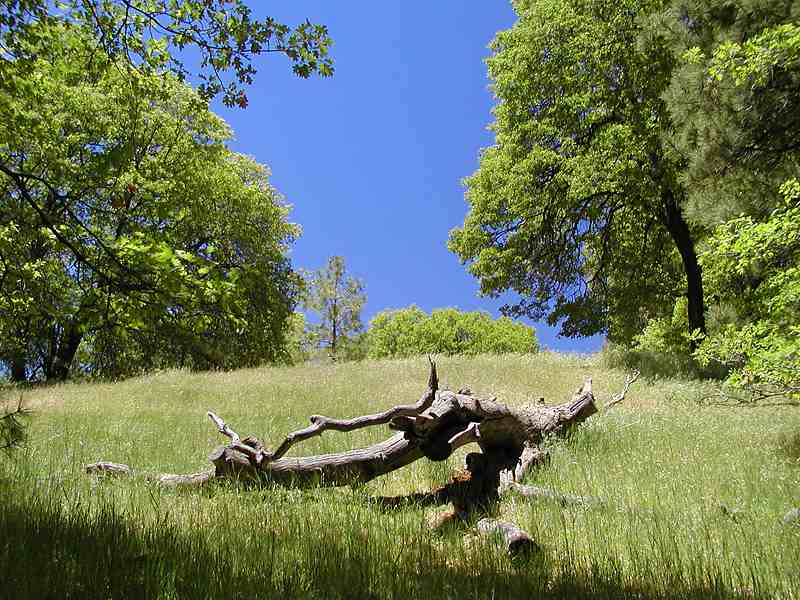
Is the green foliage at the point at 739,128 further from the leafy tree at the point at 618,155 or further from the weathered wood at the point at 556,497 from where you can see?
the weathered wood at the point at 556,497

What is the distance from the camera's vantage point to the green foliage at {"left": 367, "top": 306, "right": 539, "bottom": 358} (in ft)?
168

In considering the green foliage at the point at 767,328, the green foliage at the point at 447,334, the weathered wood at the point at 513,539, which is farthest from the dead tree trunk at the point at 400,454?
the green foliage at the point at 447,334

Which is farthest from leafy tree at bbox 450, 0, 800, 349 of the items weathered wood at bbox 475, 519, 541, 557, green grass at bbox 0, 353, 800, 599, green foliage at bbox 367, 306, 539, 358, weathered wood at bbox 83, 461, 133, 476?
green foliage at bbox 367, 306, 539, 358

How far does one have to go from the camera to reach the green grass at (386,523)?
321cm

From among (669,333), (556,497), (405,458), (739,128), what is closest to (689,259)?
(669,333)

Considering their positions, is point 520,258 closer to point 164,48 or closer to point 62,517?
point 164,48

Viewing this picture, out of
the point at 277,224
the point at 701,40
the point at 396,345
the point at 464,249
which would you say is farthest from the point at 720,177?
the point at 396,345

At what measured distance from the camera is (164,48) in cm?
624

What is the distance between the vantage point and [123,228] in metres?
5.32

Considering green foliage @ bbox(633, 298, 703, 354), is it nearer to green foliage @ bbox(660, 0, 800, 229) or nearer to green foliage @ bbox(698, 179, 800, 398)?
green foliage @ bbox(660, 0, 800, 229)

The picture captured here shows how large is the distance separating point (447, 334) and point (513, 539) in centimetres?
4730

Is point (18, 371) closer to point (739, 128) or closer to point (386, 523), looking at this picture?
point (386, 523)

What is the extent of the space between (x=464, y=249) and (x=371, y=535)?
18.9 m

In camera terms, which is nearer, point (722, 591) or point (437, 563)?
point (722, 591)
